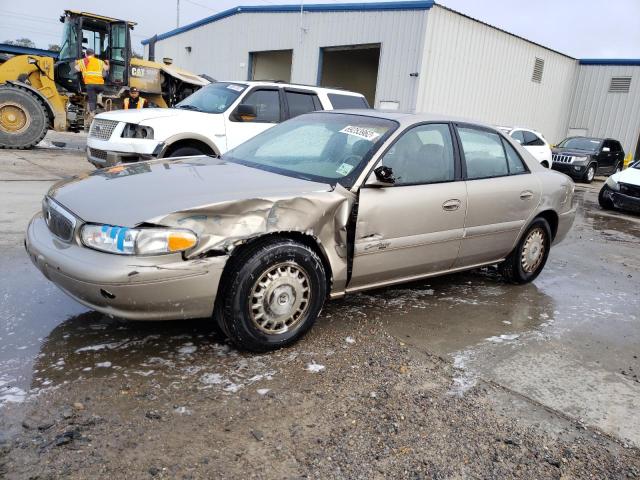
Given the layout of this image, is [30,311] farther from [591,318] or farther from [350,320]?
[591,318]

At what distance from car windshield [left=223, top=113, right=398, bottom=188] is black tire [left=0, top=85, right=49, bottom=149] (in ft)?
30.9

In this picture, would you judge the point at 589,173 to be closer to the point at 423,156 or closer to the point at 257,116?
the point at 257,116

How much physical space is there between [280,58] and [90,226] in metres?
24.1

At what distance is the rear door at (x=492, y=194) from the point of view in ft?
14.7

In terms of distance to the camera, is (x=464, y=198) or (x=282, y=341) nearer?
(x=282, y=341)

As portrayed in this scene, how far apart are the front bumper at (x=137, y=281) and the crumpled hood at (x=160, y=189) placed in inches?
8.8

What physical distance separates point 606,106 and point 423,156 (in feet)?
81.8

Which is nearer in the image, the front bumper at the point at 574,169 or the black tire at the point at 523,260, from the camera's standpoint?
the black tire at the point at 523,260

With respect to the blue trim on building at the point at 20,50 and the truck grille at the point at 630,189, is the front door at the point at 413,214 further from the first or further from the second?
the blue trim on building at the point at 20,50

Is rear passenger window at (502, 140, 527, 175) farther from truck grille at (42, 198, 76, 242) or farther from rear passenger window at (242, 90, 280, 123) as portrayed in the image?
rear passenger window at (242, 90, 280, 123)

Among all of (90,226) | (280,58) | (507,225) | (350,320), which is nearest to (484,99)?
(280,58)

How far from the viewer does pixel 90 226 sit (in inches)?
120

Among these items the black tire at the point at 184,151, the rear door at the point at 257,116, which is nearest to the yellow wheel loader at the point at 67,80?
the black tire at the point at 184,151

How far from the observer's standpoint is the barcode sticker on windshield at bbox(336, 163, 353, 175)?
3777mm
